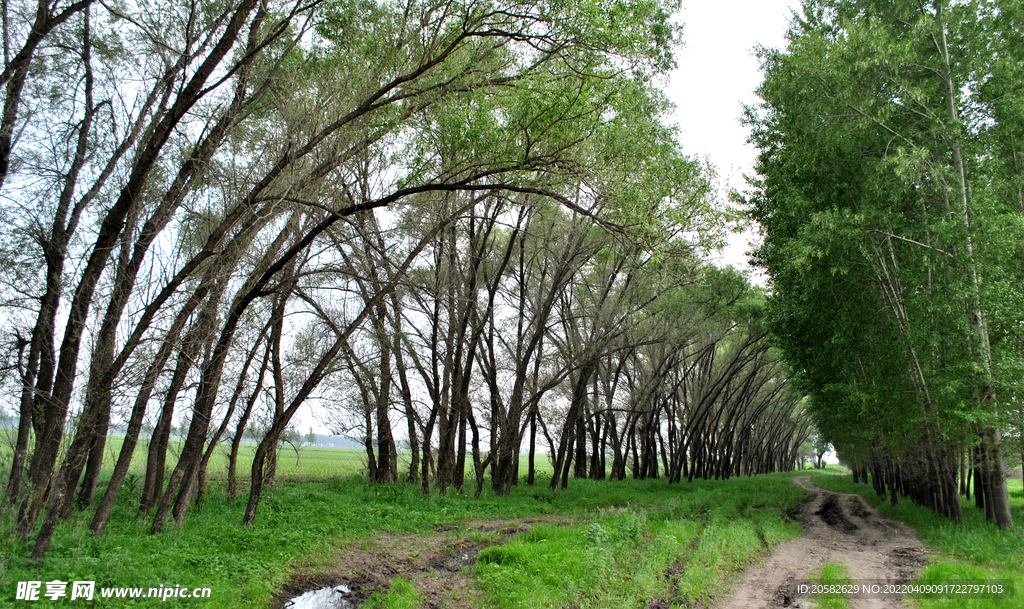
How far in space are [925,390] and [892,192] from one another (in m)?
3.89

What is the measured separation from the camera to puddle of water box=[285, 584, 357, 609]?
19.3 feet

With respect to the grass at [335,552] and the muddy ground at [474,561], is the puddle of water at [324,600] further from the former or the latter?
the grass at [335,552]

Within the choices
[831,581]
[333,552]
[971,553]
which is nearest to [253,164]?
[333,552]

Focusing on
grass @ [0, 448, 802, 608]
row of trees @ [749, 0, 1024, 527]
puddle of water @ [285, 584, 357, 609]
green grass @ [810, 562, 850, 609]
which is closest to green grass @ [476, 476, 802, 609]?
grass @ [0, 448, 802, 608]

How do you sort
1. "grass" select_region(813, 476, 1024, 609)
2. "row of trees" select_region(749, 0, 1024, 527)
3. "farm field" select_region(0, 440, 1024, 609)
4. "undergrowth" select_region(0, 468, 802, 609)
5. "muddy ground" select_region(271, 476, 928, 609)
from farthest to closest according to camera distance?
1. "row of trees" select_region(749, 0, 1024, 527)
2. "muddy ground" select_region(271, 476, 928, 609)
3. "grass" select_region(813, 476, 1024, 609)
4. "farm field" select_region(0, 440, 1024, 609)
5. "undergrowth" select_region(0, 468, 802, 609)

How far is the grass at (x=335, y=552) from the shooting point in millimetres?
5549

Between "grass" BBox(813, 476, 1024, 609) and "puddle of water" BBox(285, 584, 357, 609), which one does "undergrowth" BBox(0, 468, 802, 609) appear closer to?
"puddle of water" BBox(285, 584, 357, 609)

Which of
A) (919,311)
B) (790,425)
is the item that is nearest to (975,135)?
(919,311)

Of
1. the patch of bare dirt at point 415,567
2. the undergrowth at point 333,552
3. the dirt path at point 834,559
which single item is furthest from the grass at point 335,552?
the dirt path at point 834,559

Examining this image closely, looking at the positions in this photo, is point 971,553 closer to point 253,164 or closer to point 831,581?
point 831,581

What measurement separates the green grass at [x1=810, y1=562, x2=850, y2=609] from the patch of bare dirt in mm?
3559

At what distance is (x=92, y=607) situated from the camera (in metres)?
4.77

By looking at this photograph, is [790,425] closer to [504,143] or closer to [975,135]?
[975,135]

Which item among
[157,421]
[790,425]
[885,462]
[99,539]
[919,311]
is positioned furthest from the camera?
[790,425]
